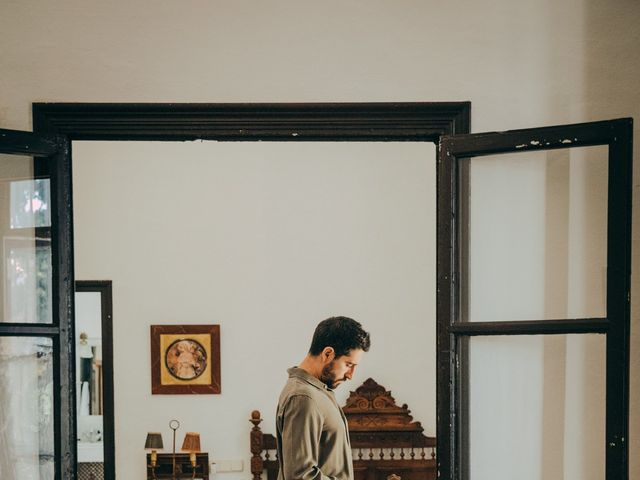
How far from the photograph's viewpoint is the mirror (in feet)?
18.8

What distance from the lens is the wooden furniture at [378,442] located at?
545 cm

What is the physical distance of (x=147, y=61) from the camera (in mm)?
2395

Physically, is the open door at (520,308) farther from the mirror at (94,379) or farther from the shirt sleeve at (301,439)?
the mirror at (94,379)

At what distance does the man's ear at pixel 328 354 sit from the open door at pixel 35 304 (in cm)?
109

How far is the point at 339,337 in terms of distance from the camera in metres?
3.00

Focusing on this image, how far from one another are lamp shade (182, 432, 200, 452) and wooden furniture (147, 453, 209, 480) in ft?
0.34

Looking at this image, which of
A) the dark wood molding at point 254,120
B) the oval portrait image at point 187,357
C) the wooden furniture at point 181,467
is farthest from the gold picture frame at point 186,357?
the dark wood molding at point 254,120

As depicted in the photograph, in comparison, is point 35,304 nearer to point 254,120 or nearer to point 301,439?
point 254,120

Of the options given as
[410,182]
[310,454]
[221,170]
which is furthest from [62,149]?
[410,182]

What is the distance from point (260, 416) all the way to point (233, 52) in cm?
385

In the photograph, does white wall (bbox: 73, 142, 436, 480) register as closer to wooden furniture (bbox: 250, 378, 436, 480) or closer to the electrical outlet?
the electrical outlet

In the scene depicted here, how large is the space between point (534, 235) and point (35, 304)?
175cm

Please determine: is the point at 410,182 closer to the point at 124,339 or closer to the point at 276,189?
the point at 276,189

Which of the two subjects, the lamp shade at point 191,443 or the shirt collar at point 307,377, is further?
the lamp shade at point 191,443
